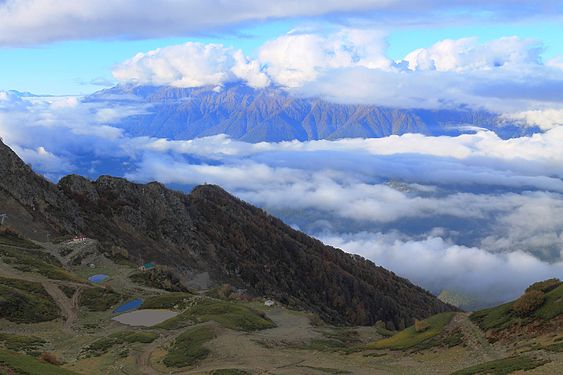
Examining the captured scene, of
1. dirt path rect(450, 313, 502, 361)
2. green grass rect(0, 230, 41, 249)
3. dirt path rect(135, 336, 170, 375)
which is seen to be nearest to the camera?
dirt path rect(450, 313, 502, 361)

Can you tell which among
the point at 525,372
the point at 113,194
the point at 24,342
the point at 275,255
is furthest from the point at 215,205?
the point at 525,372

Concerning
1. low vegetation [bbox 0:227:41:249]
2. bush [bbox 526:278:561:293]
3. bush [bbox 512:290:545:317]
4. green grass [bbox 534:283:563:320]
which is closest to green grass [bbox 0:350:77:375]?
bush [bbox 512:290:545:317]

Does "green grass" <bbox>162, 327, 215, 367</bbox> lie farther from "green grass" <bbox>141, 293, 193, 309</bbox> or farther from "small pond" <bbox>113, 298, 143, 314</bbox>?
"small pond" <bbox>113, 298, 143, 314</bbox>

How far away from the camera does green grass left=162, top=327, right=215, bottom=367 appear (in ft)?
157

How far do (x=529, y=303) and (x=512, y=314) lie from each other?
213cm

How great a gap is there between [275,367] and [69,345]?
24.1 meters

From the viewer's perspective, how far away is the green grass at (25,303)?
6306 centimetres

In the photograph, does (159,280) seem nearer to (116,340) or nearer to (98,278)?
(98,278)

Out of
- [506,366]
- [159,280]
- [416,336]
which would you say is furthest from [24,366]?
[159,280]

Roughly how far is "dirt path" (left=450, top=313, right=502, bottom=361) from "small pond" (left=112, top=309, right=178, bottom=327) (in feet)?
115

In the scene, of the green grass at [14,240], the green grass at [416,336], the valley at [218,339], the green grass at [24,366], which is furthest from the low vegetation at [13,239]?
the green grass at [416,336]

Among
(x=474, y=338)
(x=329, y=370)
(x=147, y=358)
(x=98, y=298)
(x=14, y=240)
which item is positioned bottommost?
(x=329, y=370)

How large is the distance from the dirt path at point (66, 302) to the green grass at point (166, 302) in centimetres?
882

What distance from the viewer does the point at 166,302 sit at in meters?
74.7
